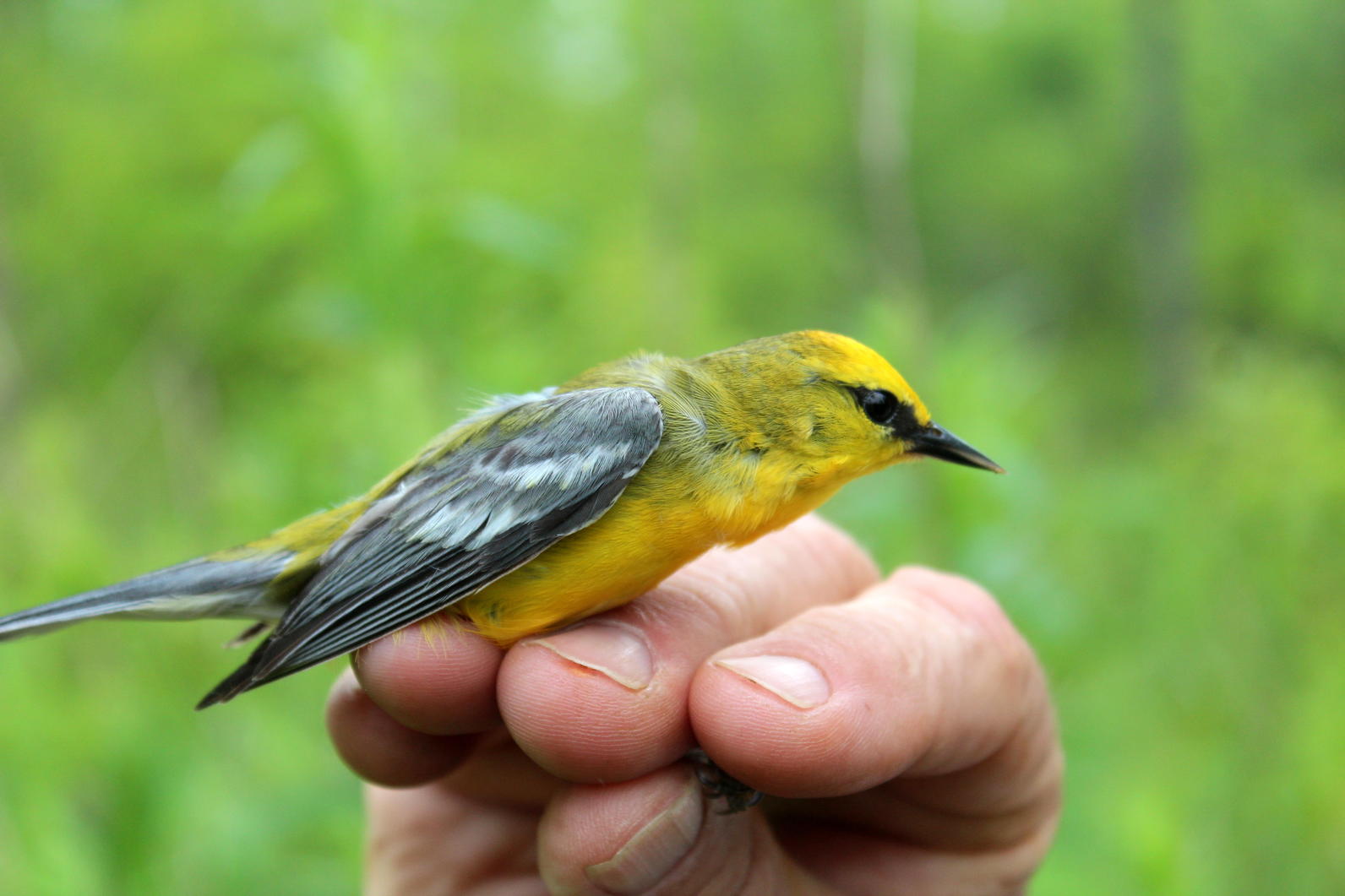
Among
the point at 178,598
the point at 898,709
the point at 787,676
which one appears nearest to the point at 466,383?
the point at 178,598

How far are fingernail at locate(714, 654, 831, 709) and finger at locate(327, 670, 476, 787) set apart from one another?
2.36 feet

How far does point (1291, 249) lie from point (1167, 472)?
272 cm

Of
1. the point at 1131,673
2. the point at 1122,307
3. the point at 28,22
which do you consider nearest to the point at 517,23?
the point at 28,22

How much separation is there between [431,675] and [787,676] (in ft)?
2.14

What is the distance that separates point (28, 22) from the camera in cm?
810

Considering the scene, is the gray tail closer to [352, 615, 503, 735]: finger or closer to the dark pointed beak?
[352, 615, 503, 735]: finger

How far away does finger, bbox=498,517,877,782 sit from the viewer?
1.70 meters

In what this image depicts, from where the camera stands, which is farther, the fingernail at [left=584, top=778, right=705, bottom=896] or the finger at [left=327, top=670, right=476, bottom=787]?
the finger at [left=327, top=670, right=476, bottom=787]

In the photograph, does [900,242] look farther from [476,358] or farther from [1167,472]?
[1167,472]

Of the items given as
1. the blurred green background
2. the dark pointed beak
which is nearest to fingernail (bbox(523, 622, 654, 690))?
the dark pointed beak

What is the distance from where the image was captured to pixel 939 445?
2.24 metres

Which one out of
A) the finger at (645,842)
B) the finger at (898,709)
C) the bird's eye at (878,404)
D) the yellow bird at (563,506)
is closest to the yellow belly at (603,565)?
the yellow bird at (563,506)

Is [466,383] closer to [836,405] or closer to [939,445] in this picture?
[836,405]

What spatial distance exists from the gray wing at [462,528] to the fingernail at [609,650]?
0.56ft
